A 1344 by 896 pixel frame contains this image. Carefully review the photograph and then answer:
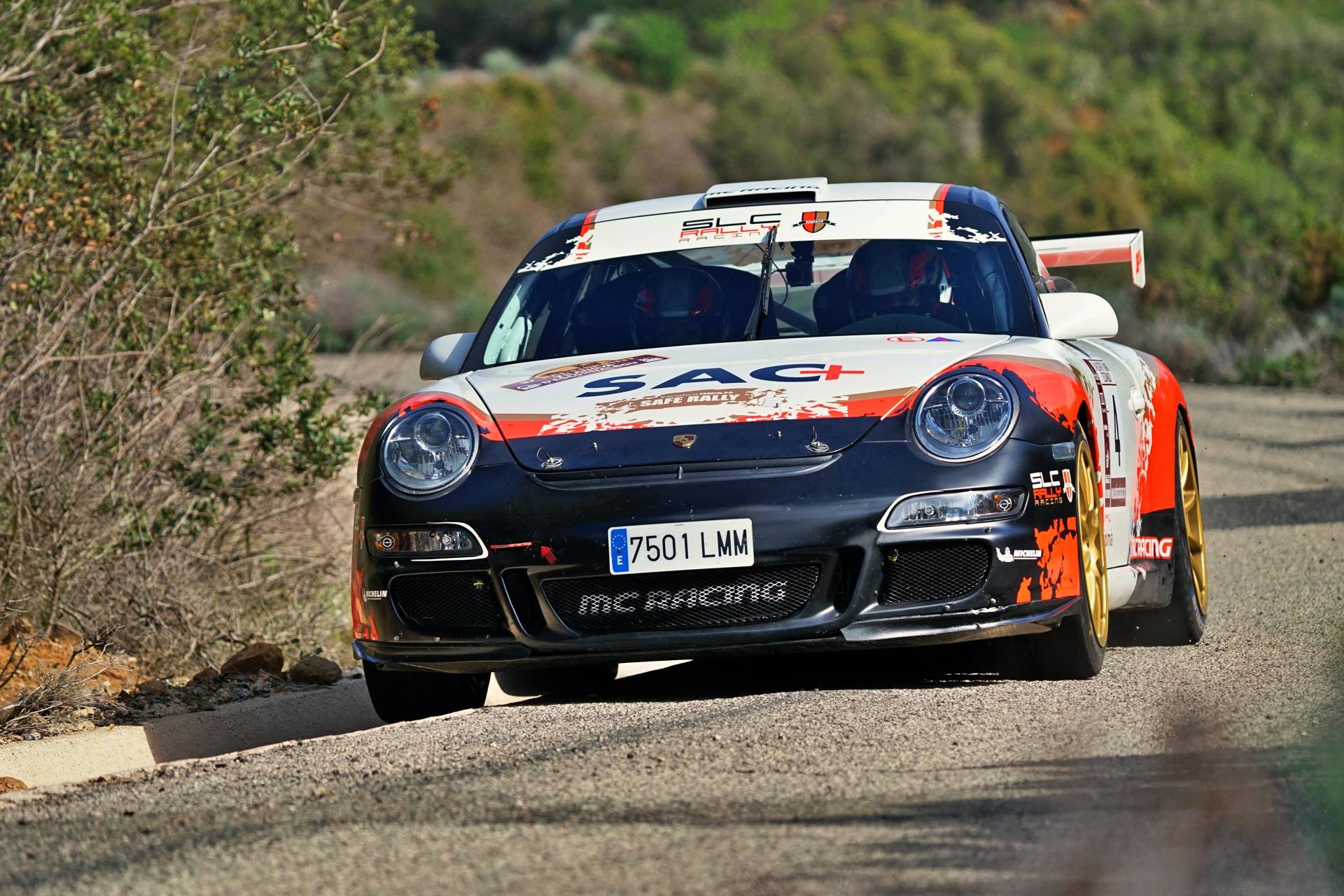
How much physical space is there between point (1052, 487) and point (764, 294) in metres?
1.57

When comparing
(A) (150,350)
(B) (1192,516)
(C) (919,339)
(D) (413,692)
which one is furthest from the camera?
(A) (150,350)

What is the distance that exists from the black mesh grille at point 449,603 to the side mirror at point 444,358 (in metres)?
1.10

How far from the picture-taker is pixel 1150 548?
7086 millimetres

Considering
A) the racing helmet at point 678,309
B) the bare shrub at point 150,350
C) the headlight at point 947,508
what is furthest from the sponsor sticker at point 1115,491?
the bare shrub at point 150,350

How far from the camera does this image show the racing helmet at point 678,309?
6934mm

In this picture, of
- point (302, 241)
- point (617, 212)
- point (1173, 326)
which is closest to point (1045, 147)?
point (1173, 326)

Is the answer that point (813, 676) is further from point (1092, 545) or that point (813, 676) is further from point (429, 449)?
point (429, 449)

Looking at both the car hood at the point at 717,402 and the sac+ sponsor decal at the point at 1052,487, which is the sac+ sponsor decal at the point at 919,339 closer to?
the car hood at the point at 717,402

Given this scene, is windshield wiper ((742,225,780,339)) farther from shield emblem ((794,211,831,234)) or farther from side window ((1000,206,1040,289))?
side window ((1000,206,1040,289))

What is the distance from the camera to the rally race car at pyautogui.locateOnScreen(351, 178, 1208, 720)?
18.9 feet

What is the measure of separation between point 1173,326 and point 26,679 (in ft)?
67.5

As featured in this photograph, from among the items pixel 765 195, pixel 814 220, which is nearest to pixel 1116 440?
pixel 814 220

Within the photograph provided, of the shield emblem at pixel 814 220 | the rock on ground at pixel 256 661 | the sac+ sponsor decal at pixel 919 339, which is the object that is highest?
the shield emblem at pixel 814 220

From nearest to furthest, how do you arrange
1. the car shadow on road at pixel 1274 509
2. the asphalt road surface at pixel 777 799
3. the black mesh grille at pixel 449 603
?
the asphalt road surface at pixel 777 799 < the black mesh grille at pixel 449 603 < the car shadow on road at pixel 1274 509
